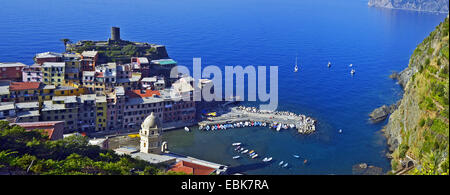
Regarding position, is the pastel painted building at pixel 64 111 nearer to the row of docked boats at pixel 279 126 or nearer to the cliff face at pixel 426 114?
the row of docked boats at pixel 279 126

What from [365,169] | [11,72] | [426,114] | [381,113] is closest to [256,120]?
[365,169]

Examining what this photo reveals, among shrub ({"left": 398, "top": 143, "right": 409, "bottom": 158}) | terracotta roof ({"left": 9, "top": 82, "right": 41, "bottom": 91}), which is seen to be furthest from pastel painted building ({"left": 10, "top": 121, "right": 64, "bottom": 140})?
shrub ({"left": 398, "top": 143, "right": 409, "bottom": 158})

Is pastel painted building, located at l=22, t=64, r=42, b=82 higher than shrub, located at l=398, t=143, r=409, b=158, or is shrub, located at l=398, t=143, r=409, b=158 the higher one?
pastel painted building, located at l=22, t=64, r=42, b=82

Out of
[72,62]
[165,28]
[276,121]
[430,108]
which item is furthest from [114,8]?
[430,108]

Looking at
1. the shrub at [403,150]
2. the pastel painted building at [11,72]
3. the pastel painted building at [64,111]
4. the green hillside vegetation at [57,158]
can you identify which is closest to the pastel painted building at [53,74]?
the pastel painted building at [11,72]

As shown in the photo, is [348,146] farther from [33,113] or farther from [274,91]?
[33,113]

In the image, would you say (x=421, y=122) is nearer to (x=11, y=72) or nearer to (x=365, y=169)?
(x=365, y=169)

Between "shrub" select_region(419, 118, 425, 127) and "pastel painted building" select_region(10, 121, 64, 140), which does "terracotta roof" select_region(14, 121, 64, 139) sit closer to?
"pastel painted building" select_region(10, 121, 64, 140)
